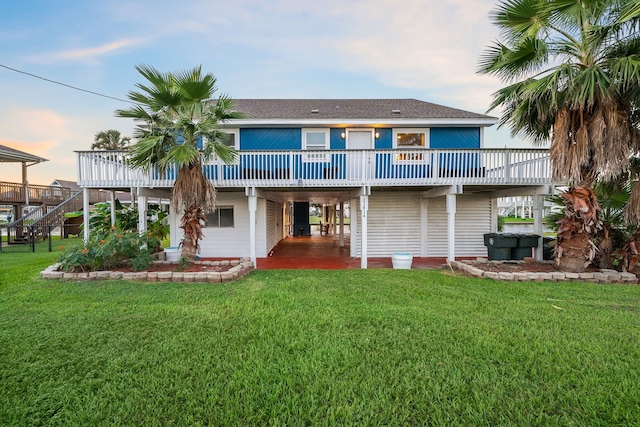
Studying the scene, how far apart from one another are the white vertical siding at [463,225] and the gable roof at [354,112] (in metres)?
2.87

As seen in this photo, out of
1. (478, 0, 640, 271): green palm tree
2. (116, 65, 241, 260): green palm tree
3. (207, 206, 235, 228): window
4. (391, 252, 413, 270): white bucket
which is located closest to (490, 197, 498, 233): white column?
(478, 0, 640, 271): green palm tree

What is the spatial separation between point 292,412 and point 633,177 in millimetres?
9546

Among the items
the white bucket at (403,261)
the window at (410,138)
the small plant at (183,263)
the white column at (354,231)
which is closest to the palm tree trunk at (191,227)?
the small plant at (183,263)

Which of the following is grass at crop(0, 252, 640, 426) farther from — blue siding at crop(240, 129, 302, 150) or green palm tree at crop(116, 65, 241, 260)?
blue siding at crop(240, 129, 302, 150)

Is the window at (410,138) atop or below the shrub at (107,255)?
atop

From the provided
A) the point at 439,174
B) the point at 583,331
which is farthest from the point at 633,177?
the point at 583,331

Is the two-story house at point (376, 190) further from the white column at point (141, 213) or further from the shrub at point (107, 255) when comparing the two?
the shrub at point (107, 255)

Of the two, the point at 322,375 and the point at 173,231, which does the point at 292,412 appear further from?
the point at 173,231

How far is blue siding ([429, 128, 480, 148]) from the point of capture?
36.5 feet

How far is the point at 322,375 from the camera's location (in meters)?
2.87

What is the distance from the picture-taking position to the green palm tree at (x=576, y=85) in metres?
5.98

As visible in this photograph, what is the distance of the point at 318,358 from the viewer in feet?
10.5

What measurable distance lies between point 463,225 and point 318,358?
31.8 ft

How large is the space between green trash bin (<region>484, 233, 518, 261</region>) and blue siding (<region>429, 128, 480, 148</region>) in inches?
153
